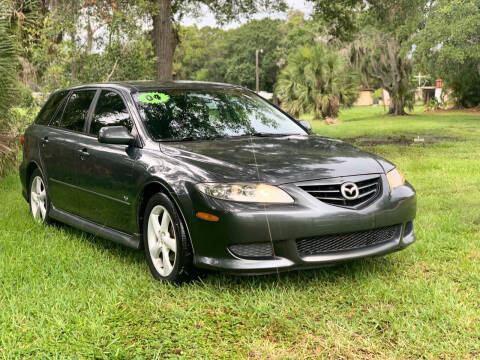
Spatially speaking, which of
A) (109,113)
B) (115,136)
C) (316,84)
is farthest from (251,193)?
(316,84)

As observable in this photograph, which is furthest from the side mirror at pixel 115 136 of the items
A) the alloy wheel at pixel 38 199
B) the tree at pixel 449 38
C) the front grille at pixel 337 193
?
the tree at pixel 449 38

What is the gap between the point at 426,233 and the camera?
6078 millimetres

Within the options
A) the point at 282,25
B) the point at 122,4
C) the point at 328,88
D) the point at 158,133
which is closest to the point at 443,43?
the point at 328,88

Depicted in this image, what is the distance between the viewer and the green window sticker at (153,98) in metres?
5.49

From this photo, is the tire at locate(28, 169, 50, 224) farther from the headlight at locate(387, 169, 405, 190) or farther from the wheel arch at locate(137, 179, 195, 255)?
the headlight at locate(387, 169, 405, 190)

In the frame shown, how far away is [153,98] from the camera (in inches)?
218

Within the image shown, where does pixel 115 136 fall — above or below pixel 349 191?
above

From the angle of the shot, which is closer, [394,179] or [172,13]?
[394,179]

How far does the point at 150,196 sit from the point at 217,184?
0.83 meters

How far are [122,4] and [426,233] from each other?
10710mm

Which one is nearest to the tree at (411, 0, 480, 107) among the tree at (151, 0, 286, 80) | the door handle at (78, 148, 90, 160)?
the tree at (151, 0, 286, 80)

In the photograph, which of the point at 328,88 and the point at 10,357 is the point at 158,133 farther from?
the point at 328,88

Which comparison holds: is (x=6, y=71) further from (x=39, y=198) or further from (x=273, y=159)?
(x=273, y=159)

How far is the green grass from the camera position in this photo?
3.58 metres
